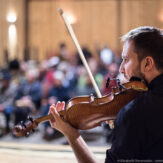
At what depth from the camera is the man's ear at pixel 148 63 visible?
3.70 feet

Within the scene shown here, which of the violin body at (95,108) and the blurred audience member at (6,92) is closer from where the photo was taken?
the violin body at (95,108)

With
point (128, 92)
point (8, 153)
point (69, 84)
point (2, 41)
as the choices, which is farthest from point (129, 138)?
point (2, 41)

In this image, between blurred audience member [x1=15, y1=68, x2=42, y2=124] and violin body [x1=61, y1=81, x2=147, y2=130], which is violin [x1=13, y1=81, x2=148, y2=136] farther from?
blurred audience member [x1=15, y1=68, x2=42, y2=124]

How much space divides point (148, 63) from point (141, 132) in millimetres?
297

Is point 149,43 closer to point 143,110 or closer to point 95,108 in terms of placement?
point 143,110

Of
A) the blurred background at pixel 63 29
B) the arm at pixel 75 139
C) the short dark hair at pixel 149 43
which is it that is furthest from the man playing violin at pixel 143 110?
the blurred background at pixel 63 29

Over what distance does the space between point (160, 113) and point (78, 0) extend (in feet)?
28.3

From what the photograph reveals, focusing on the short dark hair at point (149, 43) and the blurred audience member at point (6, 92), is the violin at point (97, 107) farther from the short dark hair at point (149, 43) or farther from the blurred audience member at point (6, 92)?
the blurred audience member at point (6, 92)

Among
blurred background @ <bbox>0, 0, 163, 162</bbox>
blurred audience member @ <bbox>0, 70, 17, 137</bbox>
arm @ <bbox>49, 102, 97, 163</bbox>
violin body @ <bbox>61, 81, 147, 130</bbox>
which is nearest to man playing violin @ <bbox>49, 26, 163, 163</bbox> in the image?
violin body @ <bbox>61, 81, 147, 130</bbox>

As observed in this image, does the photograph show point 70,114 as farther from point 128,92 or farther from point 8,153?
point 8,153

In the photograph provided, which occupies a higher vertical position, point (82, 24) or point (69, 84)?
point (82, 24)

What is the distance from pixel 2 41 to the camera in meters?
8.73

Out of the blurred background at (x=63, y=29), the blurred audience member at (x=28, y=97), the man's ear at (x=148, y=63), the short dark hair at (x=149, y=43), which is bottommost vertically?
the blurred audience member at (x=28, y=97)

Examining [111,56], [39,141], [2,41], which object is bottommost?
[39,141]
